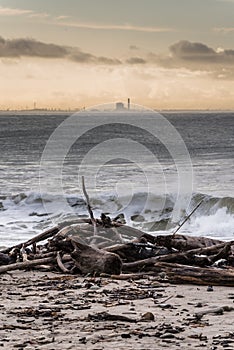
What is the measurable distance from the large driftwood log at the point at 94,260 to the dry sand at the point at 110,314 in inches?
10.4

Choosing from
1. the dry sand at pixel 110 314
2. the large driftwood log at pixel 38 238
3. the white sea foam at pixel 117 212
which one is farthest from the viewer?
the white sea foam at pixel 117 212

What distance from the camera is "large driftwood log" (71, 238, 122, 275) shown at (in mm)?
8977

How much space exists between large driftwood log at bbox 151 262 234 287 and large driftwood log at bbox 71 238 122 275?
2.27 ft

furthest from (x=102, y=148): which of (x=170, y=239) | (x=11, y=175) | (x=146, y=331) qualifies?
(x=146, y=331)

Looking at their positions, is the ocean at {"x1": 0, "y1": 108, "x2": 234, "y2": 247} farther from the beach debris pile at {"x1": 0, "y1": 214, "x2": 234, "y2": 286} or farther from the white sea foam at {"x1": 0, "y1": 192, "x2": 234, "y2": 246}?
the beach debris pile at {"x1": 0, "y1": 214, "x2": 234, "y2": 286}

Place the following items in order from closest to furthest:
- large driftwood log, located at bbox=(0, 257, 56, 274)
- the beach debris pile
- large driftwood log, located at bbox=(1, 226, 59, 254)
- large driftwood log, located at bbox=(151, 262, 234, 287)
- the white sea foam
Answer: large driftwood log, located at bbox=(151, 262, 234, 287) < the beach debris pile < large driftwood log, located at bbox=(0, 257, 56, 274) < large driftwood log, located at bbox=(1, 226, 59, 254) < the white sea foam

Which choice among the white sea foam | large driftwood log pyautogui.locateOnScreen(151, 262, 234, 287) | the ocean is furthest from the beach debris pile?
the white sea foam

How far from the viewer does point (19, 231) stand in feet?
54.2

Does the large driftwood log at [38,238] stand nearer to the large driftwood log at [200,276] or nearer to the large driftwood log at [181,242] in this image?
the large driftwood log at [181,242]

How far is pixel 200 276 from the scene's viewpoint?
27.8 ft

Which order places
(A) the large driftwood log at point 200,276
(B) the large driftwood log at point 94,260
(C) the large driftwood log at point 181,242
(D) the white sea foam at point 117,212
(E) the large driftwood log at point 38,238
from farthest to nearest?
1. (D) the white sea foam at point 117,212
2. (E) the large driftwood log at point 38,238
3. (C) the large driftwood log at point 181,242
4. (B) the large driftwood log at point 94,260
5. (A) the large driftwood log at point 200,276

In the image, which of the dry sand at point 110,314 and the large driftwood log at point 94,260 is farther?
the large driftwood log at point 94,260

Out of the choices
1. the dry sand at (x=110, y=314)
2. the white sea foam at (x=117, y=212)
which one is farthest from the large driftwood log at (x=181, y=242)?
the white sea foam at (x=117, y=212)

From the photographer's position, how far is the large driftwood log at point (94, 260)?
8.98m
